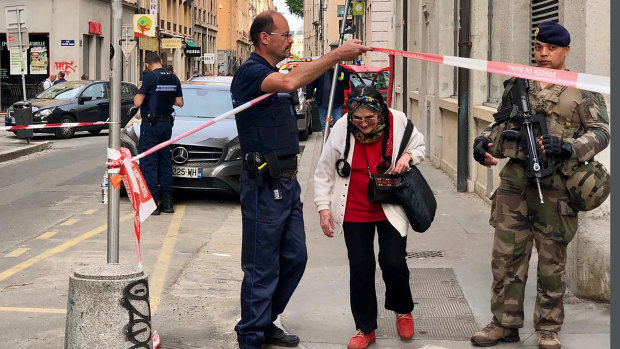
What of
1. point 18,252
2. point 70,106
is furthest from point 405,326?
point 70,106

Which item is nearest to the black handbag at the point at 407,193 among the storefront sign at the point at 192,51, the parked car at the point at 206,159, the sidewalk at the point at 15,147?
the parked car at the point at 206,159

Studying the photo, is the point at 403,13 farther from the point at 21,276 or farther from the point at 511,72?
the point at 511,72

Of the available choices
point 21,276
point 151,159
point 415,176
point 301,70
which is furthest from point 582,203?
point 151,159

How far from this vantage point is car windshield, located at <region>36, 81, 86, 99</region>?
2594 centimetres

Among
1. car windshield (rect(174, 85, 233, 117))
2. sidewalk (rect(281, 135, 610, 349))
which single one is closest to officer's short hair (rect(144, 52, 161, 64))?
car windshield (rect(174, 85, 233, 117))

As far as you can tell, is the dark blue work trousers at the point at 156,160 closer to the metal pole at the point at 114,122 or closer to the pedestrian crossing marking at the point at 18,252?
the pedestrian crossing marking at the point at 18,252

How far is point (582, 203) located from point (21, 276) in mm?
4688

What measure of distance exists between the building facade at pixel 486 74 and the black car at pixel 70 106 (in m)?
8.57

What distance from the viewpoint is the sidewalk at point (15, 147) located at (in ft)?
62.4

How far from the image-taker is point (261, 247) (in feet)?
17.6

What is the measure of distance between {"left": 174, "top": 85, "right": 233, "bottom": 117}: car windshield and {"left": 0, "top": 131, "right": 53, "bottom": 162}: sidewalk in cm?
645

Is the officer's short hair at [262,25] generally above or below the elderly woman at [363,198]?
above

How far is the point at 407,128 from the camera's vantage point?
561 centimetres

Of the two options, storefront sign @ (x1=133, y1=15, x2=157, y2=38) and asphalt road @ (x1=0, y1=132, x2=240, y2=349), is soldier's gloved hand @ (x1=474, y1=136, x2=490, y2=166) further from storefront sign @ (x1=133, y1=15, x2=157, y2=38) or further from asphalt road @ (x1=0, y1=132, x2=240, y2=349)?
storefront sign @ (x1=133, y1=15, x2=157, y2=38)
